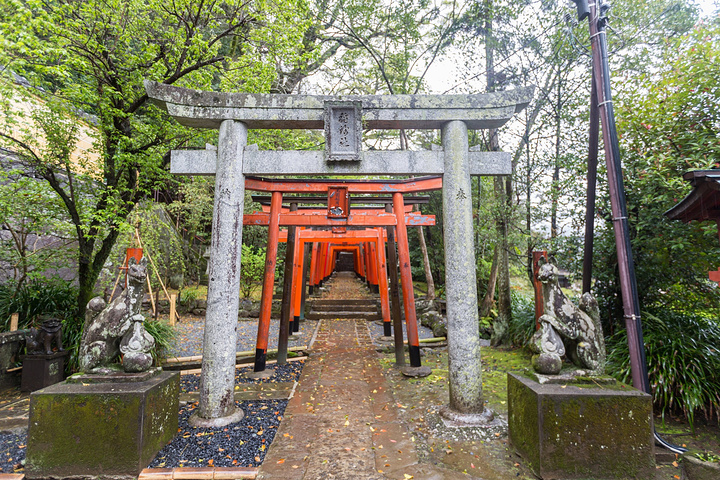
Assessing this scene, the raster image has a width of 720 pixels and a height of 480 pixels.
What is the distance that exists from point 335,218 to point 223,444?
3997mm

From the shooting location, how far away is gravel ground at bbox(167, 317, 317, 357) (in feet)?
26.6

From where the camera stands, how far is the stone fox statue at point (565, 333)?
10.9 feet

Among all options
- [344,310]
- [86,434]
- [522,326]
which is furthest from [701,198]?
[344,310]

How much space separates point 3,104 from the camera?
16.6 ft

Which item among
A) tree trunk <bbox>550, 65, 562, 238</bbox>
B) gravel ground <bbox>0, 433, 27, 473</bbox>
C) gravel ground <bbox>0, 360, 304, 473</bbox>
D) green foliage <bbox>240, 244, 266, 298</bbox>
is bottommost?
gravel ground <bbox>0, 433, 27, 473</bbox>

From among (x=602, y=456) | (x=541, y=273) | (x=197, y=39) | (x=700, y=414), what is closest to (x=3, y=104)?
(x=197, y=39)

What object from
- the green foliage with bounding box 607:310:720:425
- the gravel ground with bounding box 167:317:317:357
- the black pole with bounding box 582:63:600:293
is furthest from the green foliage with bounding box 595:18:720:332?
the gravel ground with bounding box 167:317:317:357

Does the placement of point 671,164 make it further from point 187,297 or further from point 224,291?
point 187,297

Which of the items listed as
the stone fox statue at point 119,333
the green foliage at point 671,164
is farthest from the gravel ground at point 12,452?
the green foliage at point 671,164

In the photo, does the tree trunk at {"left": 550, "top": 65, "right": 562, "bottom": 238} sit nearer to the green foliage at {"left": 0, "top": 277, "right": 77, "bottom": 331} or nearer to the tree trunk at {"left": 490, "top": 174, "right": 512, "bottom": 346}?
the tree trunk at {"left": 490, "top": 174, "right": 512, "bottom": 346}

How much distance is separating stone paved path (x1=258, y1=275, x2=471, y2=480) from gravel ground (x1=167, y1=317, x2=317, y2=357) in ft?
9.63

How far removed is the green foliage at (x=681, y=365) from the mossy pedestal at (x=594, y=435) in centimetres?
145

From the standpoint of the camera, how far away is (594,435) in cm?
291

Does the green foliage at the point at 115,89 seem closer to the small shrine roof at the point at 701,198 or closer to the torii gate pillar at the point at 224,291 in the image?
the torii gate pillar at the point at 224,291
